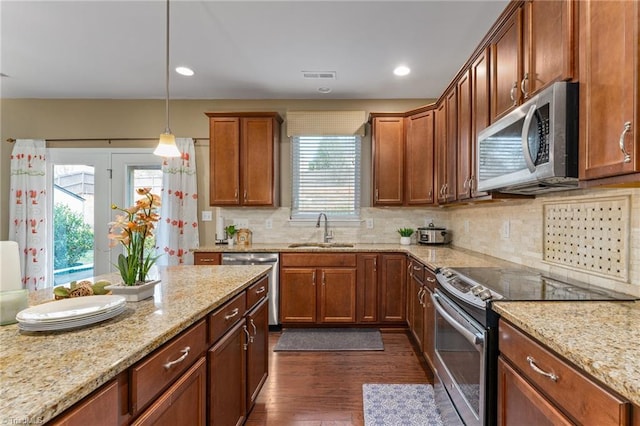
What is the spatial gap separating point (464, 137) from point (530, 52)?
2.95 ft

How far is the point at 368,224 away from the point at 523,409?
281 centimetres

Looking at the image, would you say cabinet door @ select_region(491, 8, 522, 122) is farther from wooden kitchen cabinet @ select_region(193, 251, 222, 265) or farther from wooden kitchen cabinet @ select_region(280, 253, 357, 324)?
wooden kitchen cabinet @ select_region(193, 251, 222, 265)

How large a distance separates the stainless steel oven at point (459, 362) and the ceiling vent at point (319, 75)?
2333 mm

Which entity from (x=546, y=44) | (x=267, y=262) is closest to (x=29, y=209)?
(x=267, y=262)

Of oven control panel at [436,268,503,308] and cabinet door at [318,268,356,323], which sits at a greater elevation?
oven control panel at [436,268,503,308]

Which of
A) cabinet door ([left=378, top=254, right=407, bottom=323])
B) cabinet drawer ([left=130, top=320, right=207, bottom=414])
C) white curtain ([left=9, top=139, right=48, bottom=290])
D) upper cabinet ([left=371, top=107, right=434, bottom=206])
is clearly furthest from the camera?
white curtain ([left=9, top=139, right=48, bottom=290])

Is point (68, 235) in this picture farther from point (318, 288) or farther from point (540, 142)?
point (540, 142)

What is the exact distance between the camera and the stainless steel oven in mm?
1334

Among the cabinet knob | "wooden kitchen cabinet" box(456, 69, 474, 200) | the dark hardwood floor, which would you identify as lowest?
the dark hardwood floor

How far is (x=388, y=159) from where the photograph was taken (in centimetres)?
351

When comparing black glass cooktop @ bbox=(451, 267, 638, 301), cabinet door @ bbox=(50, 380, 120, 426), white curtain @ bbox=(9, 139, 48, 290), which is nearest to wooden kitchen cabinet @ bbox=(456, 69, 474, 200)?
black glass cooktop @ bbox=(451, 267, 638, 301)

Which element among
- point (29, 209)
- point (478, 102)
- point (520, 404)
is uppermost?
point (478, 102)

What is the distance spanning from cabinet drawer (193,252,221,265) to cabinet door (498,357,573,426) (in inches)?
107

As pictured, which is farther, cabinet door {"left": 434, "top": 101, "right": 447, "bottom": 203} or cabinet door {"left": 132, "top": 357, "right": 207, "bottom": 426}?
cabinet door {"left": 434, "top": 101, "right": 447, "bottom": 203}
